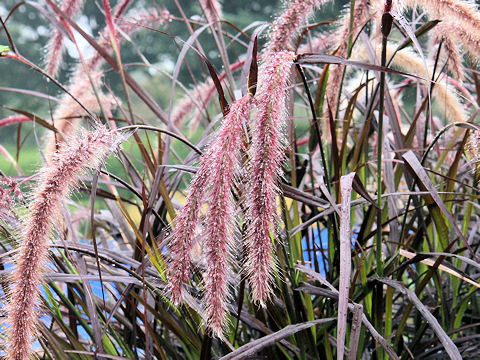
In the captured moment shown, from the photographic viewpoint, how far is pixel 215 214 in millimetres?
491

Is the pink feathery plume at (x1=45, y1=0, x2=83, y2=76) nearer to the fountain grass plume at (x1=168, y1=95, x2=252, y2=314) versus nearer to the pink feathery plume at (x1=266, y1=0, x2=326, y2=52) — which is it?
the pink feathery plume at (x1=266, y1=0, x2=326, y2=52)

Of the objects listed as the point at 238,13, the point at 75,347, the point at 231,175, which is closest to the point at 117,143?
the point at 231,175

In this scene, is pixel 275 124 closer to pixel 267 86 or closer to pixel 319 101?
pixel 267 86

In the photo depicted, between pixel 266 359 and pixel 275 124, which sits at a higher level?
pixel 275 124

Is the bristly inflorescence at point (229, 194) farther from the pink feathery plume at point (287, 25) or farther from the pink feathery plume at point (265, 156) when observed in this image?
the pink feathery plume at point (287, 25)

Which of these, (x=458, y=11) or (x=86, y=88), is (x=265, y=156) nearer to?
(x=458, y=11)

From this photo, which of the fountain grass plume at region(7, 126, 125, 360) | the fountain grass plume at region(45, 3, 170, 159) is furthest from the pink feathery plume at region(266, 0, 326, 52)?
the fountain grass plume at region(45, 3, 170, 159)

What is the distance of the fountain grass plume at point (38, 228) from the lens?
54cm

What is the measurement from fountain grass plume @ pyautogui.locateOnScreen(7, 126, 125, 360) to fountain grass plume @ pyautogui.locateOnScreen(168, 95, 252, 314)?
0.11 metres

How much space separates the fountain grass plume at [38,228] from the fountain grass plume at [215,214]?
0.11m

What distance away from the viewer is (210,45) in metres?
6.59

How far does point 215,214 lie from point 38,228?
0.60 ft

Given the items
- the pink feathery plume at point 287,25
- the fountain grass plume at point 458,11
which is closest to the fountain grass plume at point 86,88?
the pink feathery plume at point 287,25

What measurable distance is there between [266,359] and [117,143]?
0.40 metres
